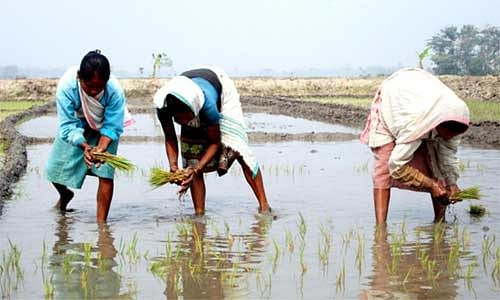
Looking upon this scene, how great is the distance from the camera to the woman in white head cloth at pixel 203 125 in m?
5.68

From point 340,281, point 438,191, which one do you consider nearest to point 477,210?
point 438,191

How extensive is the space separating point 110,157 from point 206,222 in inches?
37.7

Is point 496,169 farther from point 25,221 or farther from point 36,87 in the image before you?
point 36,87

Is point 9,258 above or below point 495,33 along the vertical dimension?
below

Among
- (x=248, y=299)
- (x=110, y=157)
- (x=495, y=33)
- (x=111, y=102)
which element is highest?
(x=495, y=33)

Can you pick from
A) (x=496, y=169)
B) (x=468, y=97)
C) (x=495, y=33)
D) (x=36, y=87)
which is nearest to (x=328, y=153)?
(x=496, y=169)

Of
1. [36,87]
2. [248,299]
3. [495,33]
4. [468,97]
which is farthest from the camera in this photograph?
[495,33]

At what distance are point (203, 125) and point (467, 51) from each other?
184 ft

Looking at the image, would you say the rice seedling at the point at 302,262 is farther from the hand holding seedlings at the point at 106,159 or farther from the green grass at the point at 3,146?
the green grass at the point at 3,146

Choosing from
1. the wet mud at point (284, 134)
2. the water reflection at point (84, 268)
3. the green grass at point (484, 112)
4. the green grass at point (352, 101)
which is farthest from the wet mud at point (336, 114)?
the water reflection at point (84, 268)

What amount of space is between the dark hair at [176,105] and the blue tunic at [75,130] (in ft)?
1.20

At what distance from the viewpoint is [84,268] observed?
4.66 m

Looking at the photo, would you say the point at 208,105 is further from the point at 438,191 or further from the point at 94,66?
the point at 438,191

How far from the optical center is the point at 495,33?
61812 millimetres
